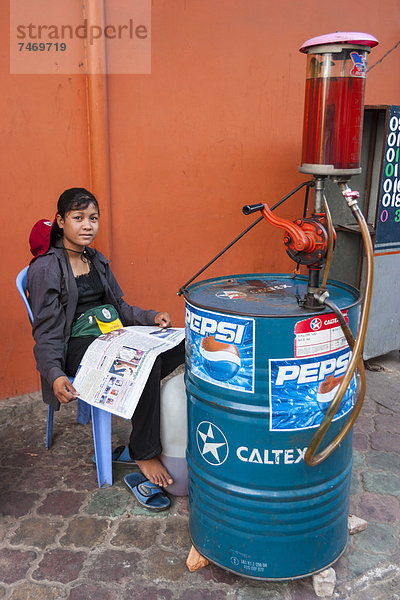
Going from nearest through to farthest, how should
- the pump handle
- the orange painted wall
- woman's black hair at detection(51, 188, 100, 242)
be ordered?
the pump handle
woman's black hair at detection(51, 188, 100, 242)
the orange painted wall

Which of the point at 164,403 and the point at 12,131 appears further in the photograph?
the point at 12,131

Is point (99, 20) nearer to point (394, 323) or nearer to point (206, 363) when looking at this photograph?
point (206, 363)

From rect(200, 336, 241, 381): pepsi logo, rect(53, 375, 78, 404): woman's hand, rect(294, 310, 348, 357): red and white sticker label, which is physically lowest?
rect(53, 375, 78, 404): woman's hand

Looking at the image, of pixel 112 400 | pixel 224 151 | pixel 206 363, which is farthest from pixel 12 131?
pixel 206 363

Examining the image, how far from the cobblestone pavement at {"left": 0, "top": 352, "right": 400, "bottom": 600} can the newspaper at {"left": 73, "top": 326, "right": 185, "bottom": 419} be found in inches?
20.2

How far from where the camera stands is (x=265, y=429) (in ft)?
5.92

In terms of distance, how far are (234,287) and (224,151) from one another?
1719 mm

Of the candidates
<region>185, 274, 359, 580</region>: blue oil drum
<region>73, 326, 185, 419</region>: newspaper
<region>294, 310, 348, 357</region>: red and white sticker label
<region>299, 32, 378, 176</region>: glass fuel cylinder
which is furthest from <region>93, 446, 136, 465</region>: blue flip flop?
<region>299, 32, 378, 176</region>: glass fuel cylinder

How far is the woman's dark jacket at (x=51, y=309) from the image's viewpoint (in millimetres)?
2496

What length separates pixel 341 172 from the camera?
1862 mm

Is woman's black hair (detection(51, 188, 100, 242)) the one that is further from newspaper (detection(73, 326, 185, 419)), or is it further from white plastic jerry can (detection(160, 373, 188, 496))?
white plastic jerry can (detection(160, 373, 188, 496))

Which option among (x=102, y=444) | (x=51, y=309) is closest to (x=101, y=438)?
(x=102, y=444)

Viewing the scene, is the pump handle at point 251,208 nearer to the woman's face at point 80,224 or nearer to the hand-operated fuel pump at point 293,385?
the hand-operated fuel pump at point 293,385

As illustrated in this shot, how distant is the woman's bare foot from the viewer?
2521 mm
